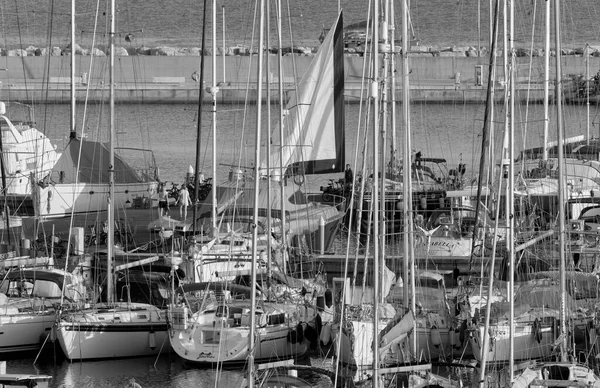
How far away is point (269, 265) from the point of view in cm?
2642

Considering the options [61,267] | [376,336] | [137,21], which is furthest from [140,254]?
[137,21]

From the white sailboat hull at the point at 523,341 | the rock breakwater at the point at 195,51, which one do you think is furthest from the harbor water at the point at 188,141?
the rock breakwater at the point at 195,51

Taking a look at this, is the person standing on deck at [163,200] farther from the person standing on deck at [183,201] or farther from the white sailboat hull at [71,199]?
the white sailboat hull at [71,199]

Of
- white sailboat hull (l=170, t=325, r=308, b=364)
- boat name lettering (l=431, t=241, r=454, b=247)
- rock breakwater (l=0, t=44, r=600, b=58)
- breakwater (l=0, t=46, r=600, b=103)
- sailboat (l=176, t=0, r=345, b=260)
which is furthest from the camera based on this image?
rock breakwater (l=0, t=44, r=600, b=58)

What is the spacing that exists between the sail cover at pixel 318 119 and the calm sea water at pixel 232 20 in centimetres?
4637

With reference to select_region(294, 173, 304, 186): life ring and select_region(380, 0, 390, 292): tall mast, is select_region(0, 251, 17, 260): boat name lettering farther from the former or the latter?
select_region(380, 0, 390, 292): tall mast

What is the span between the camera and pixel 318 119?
34281 mm

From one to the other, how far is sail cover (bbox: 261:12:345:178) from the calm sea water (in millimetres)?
46367

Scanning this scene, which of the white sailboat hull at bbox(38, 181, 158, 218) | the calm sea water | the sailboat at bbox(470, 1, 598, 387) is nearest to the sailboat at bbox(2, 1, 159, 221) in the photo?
the white sailboat hull at bbox(38, 181, 158, 218)

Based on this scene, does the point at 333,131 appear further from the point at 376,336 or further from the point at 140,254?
the point at 376,336

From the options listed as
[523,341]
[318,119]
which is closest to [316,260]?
[318,119]

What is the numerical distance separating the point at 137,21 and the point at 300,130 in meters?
63.1

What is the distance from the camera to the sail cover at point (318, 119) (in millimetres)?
32875

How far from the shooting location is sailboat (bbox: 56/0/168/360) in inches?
987
